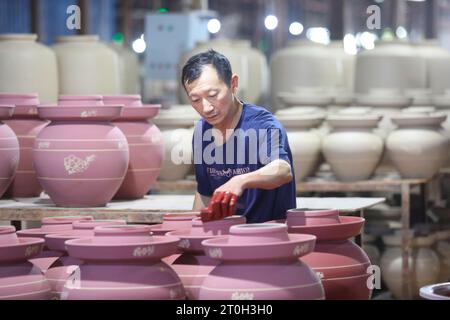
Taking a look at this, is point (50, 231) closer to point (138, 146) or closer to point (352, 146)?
point (138, 146)

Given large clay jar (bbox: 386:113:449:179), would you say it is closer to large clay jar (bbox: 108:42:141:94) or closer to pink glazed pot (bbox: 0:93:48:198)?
large clay jar (bbox: 108:42:141:94)

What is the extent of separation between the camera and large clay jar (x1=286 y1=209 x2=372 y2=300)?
8.65ft

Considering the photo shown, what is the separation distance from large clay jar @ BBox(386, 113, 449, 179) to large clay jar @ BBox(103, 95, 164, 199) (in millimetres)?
2486

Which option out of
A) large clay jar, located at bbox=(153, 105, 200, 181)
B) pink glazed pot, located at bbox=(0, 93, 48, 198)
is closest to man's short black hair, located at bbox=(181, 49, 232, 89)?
pink glazed pot, located at bbox=(0, 93, 48, 198)

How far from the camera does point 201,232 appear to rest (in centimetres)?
265

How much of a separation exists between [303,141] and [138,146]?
2.37 meters

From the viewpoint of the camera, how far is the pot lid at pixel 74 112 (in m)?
3.97

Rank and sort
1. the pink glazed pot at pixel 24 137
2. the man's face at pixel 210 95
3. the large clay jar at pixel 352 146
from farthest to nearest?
the large clay jar at pixel 352 146 → the pink glazed pot at pixel 24 137 → the man's face at pixel 210 95

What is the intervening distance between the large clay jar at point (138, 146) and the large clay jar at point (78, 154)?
322 mm

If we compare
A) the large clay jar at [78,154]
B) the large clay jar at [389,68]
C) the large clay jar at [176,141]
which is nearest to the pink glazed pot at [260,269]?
the large clay jar at [78,154]

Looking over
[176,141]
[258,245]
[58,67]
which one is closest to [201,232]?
[258,245]

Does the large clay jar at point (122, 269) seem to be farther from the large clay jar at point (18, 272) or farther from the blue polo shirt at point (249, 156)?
the blue polo shirt at point (249, 156)

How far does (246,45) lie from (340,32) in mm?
2034
